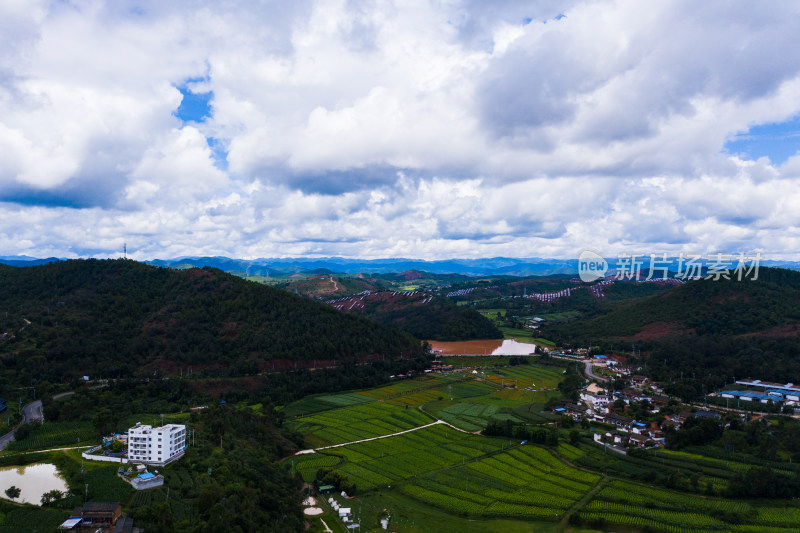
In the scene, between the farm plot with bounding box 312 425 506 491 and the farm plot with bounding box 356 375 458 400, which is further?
the farm plot with bounding box 356 375 458 400

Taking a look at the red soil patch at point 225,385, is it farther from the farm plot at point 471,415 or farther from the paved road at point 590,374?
the paved road at point 590,374

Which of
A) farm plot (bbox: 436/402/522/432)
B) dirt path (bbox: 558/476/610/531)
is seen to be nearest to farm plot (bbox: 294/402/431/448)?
farm plot (bbox: 436/402/522/432)

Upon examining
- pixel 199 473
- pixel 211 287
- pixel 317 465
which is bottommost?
pixel 317 465

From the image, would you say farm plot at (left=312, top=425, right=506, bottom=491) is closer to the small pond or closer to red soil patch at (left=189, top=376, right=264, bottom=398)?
the small pond

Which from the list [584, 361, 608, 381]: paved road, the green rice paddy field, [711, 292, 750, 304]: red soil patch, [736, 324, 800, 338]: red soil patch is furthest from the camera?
[711, 292, 750, 304]: red soil patch

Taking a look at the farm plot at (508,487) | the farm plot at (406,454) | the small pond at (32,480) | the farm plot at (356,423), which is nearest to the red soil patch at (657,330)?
the farm plot at (356,423)

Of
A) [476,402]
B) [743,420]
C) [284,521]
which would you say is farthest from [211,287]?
[743,420]

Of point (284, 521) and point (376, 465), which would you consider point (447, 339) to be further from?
point (284, 521)
